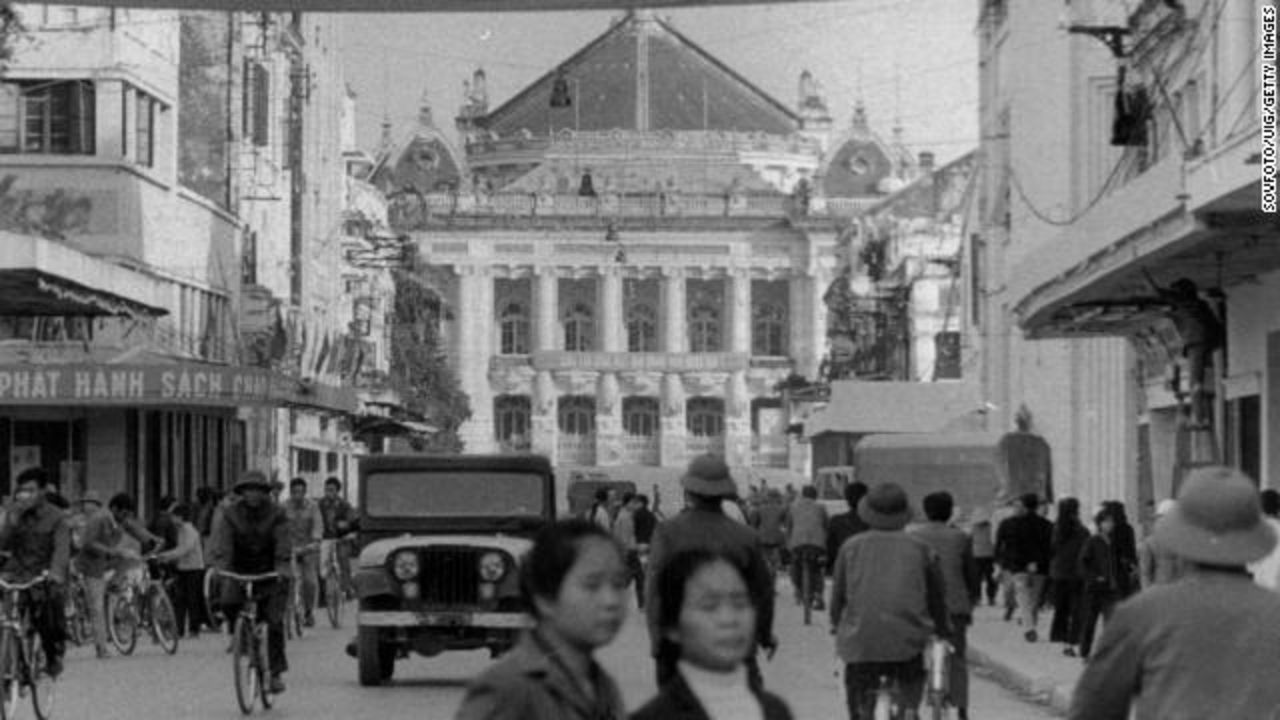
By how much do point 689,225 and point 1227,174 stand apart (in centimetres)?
16335

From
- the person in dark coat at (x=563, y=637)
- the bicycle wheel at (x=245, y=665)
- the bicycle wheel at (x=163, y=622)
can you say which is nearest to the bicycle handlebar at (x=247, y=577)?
the bicycle wheel at (x=245, y=665)

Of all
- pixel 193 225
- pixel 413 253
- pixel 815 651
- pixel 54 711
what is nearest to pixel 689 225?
pixel 413 253

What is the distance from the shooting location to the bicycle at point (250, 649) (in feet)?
74.3

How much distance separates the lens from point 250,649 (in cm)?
2292

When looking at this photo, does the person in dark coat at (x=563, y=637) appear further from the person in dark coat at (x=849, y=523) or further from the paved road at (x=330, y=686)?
the person in dark coat at (x=849, y=523)

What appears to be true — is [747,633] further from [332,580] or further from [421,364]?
[421,364]

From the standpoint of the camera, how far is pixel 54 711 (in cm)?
2369

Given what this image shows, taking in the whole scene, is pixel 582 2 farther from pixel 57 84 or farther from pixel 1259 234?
pixel 57 84

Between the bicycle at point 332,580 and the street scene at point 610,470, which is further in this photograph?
the bicycle at point 332,580

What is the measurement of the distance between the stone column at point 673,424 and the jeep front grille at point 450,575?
153m

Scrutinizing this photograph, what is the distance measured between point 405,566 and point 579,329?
548 feet

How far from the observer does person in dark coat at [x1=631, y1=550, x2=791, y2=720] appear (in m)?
7.69

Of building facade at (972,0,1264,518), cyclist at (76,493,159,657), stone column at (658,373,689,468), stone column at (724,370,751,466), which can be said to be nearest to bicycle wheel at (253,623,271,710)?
building facade at (972,0,1264,518)

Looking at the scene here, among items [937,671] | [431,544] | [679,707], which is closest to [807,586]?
[431,544]
